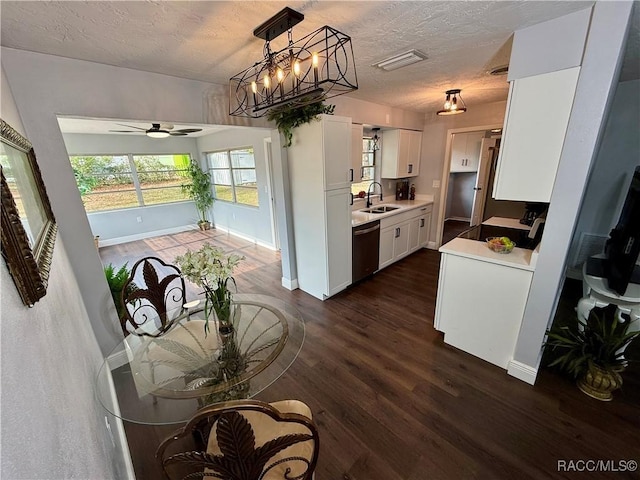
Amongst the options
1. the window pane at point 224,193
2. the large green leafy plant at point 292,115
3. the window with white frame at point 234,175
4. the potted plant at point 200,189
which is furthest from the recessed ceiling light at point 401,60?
the potted plant at point 200,189

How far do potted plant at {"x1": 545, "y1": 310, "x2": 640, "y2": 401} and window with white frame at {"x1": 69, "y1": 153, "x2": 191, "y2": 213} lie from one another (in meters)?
7.52

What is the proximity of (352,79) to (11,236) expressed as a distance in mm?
2761

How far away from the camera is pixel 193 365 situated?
1.51 metres

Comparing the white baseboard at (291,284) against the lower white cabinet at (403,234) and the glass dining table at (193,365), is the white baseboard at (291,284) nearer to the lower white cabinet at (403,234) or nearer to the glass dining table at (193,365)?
the lower white cabinet at (403,234)

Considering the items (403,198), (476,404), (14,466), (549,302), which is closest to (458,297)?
(549,302)

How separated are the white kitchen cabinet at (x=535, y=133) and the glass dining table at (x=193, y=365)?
182 cm

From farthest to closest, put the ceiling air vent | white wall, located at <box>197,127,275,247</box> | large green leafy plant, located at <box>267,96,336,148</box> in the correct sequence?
white wall, located at <box>197,127,275,247</box>, large green leafy plant, located at <box>267,96,336,148</box>, the ceiling air vent

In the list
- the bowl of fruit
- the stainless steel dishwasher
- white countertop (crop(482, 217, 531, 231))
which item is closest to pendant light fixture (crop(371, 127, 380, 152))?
the stainless steel dishwasher

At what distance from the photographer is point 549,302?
179 cm

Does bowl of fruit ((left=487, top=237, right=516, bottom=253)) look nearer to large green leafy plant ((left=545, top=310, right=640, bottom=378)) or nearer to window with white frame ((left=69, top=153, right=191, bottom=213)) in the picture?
large green leafy plant ((left=545, top=310, right=640, bottom=378))

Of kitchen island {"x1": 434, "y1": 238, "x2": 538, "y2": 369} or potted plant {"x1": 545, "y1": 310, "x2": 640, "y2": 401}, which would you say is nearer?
potted plant {"x1": 545, "y1": 310, "x2": 640, "y2": 401}

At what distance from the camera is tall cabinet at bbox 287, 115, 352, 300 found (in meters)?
2.77

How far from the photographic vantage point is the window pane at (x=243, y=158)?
523 centimetres

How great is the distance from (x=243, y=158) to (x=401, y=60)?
4042 millimetres
